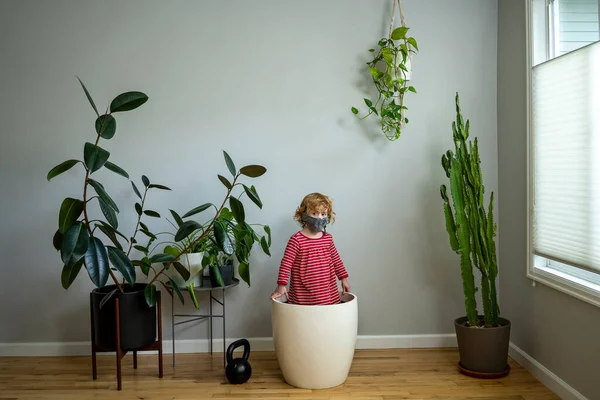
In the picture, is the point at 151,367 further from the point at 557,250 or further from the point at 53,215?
the point at 557,250

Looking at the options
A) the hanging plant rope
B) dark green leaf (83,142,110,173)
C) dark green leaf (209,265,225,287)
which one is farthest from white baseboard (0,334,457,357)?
dark green leaf (83,142,110,173)

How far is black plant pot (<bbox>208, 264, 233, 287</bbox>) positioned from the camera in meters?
3.35

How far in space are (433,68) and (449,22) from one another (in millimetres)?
316

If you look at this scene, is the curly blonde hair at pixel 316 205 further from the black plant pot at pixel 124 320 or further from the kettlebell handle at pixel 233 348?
the black plant pot at pixel 124 320

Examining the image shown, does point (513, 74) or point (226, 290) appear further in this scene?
point (226, 290)

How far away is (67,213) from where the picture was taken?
2.81m

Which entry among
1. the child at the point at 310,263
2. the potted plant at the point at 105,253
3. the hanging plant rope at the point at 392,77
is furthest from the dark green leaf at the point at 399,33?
the potted plant at the point at 105,253

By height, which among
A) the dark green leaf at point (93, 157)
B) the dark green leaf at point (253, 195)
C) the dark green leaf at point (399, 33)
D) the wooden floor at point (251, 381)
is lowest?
the wooden floor at point (251, 381)

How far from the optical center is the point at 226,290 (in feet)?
12.1

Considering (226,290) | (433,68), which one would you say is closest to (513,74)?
(433,68)

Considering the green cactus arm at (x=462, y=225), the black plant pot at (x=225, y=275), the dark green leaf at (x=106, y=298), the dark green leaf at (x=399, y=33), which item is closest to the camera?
the dark green leaf at (x=106, y=298)

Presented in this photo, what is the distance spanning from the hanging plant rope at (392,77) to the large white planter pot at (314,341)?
1.23m

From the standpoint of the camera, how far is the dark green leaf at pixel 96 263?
2.78m

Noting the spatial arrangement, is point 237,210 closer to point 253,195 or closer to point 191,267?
point 253,195
